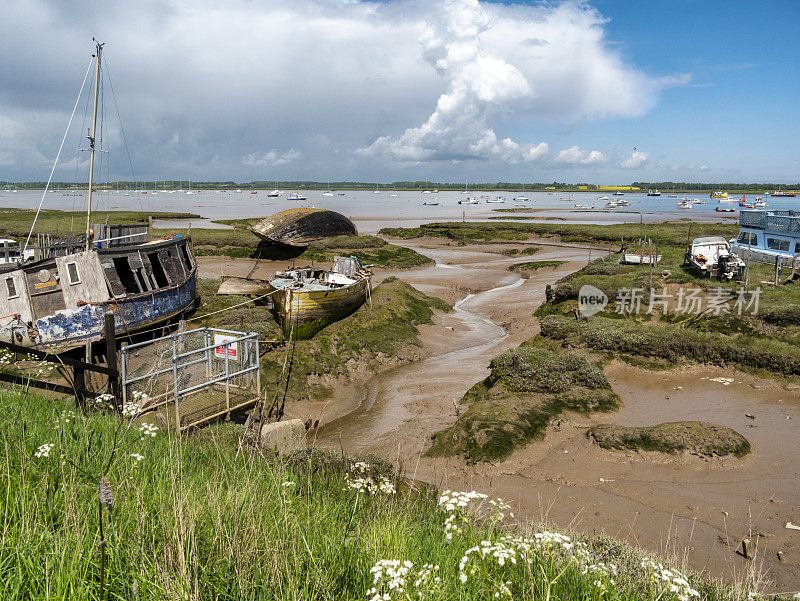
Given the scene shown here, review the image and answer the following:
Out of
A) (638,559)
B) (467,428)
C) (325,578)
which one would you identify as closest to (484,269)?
Result: (467,428)

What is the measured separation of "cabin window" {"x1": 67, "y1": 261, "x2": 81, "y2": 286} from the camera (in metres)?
16.7

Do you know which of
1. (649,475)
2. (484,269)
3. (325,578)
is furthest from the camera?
(484,269)

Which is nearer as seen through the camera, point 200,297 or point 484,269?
point 200,297

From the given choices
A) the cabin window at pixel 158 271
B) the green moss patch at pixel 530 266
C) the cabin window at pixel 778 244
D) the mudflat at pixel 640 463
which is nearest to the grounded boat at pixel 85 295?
the cabin window at pixel 158 271

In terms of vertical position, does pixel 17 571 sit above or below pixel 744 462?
above

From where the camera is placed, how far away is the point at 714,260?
27.5 meters

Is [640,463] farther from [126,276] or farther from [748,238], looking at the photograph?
[748,238]

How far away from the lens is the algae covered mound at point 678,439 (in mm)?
11570

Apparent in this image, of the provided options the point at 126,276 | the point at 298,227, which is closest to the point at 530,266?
the point at 298,227

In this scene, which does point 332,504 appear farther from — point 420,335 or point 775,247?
point 775,247

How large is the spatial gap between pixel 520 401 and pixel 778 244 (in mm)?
25579

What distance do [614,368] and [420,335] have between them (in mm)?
8796

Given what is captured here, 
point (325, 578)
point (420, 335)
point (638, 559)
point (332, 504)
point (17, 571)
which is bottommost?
point (420, 335)

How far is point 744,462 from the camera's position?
1130 centimetres
